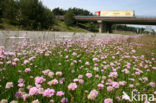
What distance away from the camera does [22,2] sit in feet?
96.1

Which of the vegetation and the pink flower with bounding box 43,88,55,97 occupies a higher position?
the vegetation

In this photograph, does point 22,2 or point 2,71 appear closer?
point 2,71

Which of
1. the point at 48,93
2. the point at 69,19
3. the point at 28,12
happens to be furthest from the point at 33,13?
the point at 69,19

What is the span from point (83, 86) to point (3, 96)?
1.00 meters

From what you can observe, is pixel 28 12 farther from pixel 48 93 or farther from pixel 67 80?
pixel 48 93

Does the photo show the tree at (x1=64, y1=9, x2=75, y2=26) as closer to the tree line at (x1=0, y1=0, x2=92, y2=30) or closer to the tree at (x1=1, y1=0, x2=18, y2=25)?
the tree line at (x1=0, y1=0, x2=92, y2=30)

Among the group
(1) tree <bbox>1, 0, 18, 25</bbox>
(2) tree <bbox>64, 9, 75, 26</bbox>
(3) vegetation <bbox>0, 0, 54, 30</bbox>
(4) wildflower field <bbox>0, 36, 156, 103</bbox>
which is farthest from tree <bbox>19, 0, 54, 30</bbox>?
(2) tree <bbox>64, 9, 75, 26</bbox>

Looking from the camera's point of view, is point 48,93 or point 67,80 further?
point 67,80

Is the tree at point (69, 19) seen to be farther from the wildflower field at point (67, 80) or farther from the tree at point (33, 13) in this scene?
the wildflower field at point (67, 80)

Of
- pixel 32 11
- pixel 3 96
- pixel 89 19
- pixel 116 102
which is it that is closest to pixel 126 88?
pixel 116 102

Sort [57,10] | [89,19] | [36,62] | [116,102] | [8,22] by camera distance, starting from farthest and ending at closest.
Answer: [57,10], [89,19], [8,22], [36,62], [116,102]

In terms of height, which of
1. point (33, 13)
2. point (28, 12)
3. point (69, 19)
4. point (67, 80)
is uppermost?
point (69, 19)

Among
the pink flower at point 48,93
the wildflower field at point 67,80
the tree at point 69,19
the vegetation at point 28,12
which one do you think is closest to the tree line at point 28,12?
the vegetation at point 28,12

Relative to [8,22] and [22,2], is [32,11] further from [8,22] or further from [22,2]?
[8,22]
